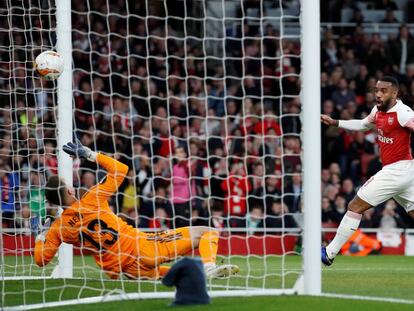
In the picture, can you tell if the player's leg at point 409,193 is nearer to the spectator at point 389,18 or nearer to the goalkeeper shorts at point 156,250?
the goalkeeper shorts at point 156,250

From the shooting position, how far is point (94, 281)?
11.3 meters

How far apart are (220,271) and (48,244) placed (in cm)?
167

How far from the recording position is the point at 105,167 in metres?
10.7

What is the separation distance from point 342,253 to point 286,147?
1.98 m

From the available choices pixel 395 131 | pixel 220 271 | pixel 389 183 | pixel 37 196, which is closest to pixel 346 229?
pixel 389 183

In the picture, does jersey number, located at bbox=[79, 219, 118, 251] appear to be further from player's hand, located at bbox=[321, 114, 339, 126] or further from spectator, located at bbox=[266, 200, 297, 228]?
spectator, located at bbox=[266, 200, 297, 228]

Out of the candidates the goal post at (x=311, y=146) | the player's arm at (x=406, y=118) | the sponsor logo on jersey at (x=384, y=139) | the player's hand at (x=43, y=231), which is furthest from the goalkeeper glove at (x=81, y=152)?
the player's arm at (x=406, y=118)

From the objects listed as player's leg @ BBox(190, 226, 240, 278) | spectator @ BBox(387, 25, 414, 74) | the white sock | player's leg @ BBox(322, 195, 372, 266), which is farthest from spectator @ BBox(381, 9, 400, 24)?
player's leg @ BBox(190, 226, 240, 278)

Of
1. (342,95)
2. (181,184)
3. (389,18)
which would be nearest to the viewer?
(181,184)

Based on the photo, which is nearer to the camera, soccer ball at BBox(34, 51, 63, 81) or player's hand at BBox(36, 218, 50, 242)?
player's hand at BBox(36, 218, 50, 242)

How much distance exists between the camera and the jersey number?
10625 millimetres

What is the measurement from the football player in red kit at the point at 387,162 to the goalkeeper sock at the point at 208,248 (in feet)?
5.11

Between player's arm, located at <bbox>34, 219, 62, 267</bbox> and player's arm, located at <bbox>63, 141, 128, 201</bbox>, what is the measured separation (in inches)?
17.5

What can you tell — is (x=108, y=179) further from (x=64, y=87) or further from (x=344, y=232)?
(x=344, y=232)
